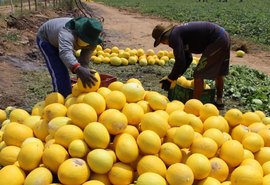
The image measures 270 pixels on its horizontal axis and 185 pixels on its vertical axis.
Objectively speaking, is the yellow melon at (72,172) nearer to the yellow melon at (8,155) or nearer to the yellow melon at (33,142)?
the yellow melon at (33,142)

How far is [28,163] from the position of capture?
3.04 meters

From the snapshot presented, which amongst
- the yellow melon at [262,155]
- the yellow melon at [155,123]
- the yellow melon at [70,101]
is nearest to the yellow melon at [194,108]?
the yellow melon at [155,123]

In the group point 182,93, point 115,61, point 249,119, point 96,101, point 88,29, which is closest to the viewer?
point 96,101

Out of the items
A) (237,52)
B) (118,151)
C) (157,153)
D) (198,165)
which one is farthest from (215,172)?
(237,52)

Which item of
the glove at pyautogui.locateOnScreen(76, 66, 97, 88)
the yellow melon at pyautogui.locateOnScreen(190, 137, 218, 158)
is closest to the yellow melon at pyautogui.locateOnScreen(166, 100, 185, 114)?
the yellow melon at pyautogui.locateOnScreen(190, 137, 218, 158)

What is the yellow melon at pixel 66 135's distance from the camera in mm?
3088

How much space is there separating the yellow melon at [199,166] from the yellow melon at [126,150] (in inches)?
17.4

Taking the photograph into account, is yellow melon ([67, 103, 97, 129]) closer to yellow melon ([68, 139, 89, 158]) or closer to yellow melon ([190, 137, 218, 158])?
yellow melon ([68, 139, 89, 158])

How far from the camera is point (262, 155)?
11.1 ft

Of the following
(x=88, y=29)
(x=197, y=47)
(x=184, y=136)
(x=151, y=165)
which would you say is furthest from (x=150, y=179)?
(x=197, y=47)

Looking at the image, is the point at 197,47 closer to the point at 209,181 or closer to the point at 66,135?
the point at 209,181

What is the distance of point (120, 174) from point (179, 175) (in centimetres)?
47

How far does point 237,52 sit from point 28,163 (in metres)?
10.9

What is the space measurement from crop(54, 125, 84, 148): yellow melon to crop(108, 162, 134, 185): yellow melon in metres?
0.41
